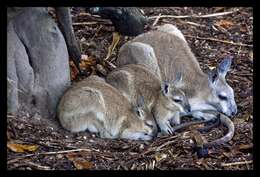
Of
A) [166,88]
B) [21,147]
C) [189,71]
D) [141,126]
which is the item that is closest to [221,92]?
[189,71]

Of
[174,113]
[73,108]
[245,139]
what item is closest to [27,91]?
[73,108]

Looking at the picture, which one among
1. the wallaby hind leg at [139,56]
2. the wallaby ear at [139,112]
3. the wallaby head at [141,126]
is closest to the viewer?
the wallaby head at [141,126]

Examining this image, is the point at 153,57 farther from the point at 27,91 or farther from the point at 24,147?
the point at 24,147

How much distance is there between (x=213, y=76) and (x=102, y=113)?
1.87m

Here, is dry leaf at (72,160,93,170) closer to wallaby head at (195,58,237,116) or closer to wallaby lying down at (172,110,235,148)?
wallaby lying down at (172,110,235,148)

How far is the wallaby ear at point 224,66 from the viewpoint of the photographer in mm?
9297

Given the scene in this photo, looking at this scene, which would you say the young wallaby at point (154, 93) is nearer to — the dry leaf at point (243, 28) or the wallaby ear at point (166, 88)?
the wallaby ear at point (166, 88)

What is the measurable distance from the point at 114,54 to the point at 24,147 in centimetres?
304

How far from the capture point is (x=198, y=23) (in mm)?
10969

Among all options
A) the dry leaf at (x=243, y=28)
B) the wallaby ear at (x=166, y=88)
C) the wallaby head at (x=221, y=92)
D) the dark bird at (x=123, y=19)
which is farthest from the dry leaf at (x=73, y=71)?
the dry leaf at (x=243, y=28)

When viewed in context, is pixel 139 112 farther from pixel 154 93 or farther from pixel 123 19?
pixel 123 19

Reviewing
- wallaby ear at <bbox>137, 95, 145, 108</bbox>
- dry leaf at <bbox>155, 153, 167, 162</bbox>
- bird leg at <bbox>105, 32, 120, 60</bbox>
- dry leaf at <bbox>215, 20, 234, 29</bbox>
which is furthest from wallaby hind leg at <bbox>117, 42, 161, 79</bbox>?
dry leaf at <bbox>155, 153, 167, 162</bbox>

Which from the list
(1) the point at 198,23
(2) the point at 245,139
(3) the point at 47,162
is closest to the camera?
(3) the point at 47,162

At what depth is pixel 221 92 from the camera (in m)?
9.41
